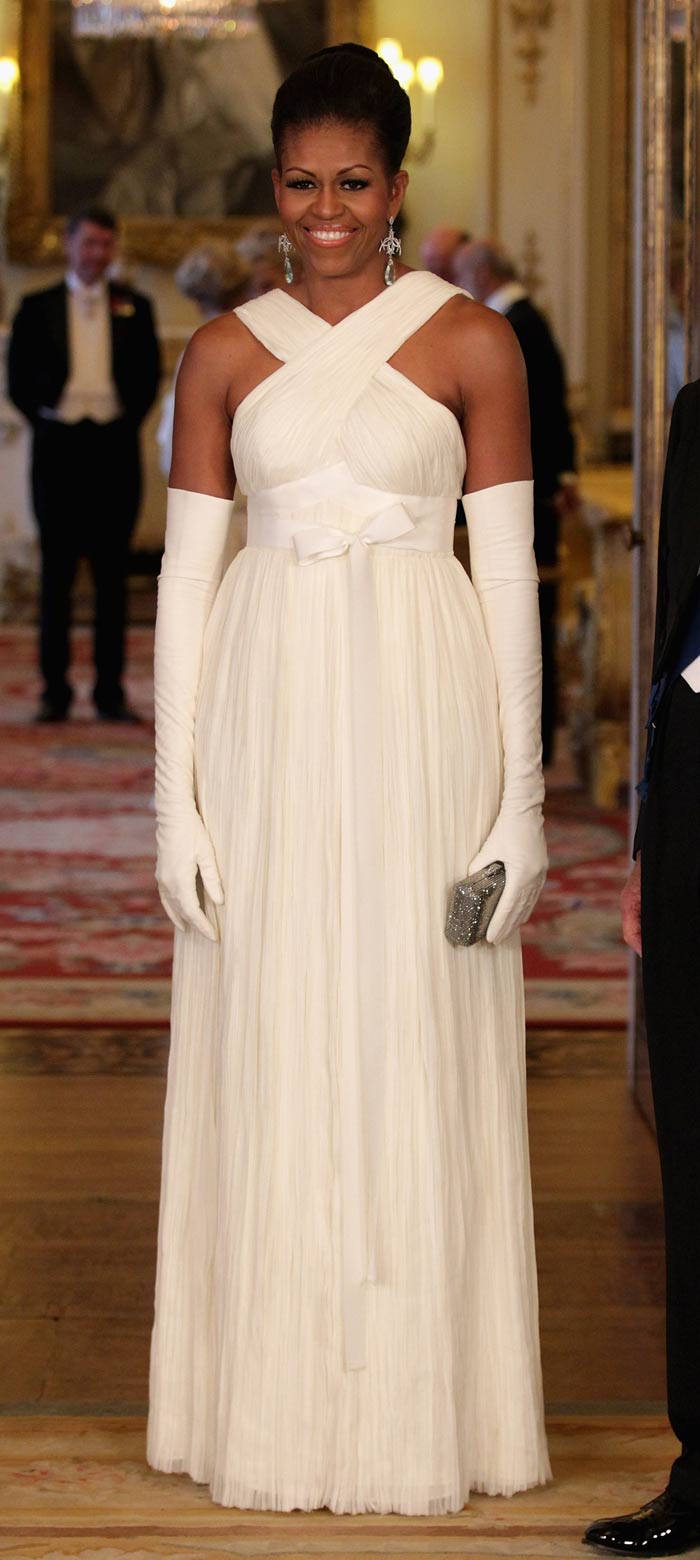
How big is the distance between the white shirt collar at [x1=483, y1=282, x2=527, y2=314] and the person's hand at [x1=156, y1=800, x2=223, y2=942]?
6.08 metres

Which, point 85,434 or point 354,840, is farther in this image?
point 85,434

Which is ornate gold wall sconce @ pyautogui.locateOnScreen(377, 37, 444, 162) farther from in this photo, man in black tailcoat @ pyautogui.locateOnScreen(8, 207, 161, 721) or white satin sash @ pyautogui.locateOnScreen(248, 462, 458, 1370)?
white satin sash @ pyautogui.locateOnScreen(248, 462, 458, 1370)

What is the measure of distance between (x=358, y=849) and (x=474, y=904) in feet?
0.54

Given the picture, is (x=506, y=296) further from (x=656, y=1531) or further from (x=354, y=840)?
(x=656, y=1531)

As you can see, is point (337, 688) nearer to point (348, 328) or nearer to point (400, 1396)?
point (348, 328)

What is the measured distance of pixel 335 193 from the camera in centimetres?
272

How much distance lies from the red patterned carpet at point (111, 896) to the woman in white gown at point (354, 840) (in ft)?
8.69

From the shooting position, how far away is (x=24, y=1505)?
2.87m

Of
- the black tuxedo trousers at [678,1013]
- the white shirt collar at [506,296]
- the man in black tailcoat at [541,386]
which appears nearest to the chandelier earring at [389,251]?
the black tuxedo trousers at [678,1013]

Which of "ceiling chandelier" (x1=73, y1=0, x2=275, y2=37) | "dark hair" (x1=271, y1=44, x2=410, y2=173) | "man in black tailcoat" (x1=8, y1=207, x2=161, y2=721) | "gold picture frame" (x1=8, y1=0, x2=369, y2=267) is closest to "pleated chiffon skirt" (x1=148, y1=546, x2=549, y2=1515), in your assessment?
"dark hair" (x1=271, y1=44, x2=410, y2=173)

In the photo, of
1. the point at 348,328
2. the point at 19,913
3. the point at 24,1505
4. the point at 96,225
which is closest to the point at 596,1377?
the point at 24,1505

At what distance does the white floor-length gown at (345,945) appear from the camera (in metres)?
2.79

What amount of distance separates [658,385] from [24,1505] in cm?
268

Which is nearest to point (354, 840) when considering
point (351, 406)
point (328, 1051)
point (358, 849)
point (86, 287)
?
point (358, 849)
